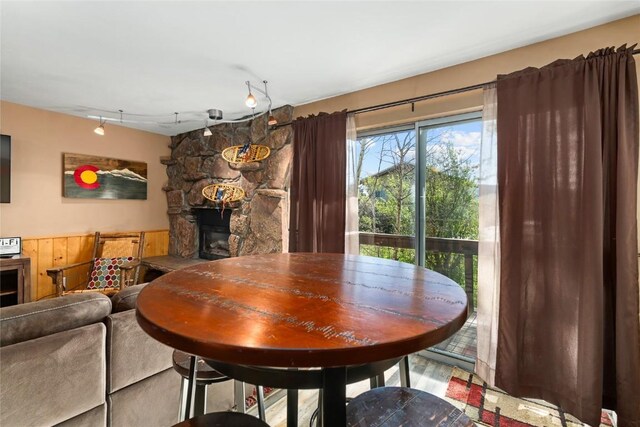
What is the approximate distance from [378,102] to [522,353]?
85.8 inches

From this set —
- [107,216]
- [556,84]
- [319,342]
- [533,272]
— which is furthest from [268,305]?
[107,216]

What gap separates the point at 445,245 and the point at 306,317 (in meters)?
2.04

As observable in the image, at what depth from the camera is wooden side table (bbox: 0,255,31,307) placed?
2.85 m

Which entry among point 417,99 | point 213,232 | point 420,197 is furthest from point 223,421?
point 213,232

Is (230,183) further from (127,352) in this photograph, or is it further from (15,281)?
(127,352)

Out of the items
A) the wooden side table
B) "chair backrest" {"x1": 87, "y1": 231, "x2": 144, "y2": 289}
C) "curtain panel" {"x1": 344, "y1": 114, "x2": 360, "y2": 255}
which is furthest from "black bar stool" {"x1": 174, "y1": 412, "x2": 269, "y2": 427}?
the wooden side table

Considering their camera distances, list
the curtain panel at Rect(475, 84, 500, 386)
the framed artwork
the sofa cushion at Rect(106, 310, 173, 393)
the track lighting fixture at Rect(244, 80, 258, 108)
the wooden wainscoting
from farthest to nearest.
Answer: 1. the framed artwork
2. the wooden wainscoting
3. the track lighting fixture at Rect(244, 80, 258, 108)
4. the curtain panel at Rect(475, 84, 500, 386)
5. the sofa cushion at Rect(106, 310, 173, 393)

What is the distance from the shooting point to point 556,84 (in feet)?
5.90

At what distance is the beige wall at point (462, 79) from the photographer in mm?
1764

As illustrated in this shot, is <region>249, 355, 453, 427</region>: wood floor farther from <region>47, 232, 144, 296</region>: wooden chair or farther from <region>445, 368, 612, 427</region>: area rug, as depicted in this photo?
<region>47, 232, 144, 296</region>: wooden chair

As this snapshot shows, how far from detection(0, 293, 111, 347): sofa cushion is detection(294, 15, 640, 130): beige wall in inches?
93.0

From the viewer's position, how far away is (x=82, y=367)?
118cm

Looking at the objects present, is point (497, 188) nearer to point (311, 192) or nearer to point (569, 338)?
point (569, 338)

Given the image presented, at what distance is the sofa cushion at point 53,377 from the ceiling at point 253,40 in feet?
5.54
